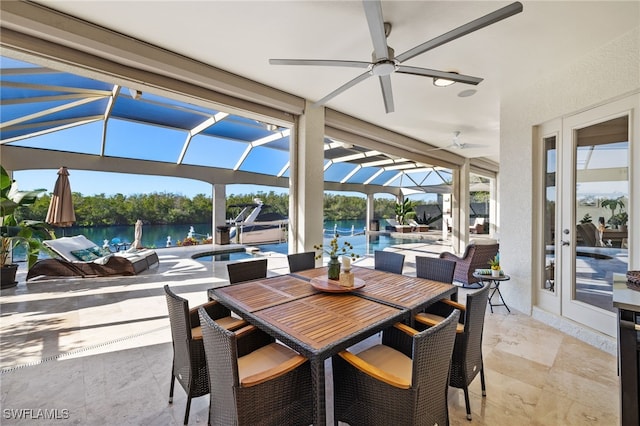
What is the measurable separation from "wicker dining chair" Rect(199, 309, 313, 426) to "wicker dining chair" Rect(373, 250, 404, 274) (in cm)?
201

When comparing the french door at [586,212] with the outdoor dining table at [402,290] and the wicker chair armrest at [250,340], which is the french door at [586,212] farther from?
the wicker chair armrest at [250,340]

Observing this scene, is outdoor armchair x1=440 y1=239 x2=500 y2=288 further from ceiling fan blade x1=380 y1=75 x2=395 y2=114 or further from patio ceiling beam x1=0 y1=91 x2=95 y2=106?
patio ceiling beam x1=0 y1=91 x2=95 y2=106

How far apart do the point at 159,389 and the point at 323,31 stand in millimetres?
3457

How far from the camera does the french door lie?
2.84 meters

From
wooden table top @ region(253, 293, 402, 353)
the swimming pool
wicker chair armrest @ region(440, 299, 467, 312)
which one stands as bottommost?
the swimming pool

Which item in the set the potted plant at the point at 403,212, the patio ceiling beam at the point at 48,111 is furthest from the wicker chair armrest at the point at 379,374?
the potted plant at the point at 403,212

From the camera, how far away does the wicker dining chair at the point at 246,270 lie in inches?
110

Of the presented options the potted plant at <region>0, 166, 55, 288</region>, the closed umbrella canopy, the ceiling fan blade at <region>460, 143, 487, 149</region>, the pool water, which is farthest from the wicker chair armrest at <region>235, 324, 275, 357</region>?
the pool water

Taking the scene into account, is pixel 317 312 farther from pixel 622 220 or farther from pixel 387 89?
pixel 622 220

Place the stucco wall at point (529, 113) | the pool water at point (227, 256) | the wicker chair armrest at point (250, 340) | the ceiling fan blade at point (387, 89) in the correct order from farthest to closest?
the pool water at point (227, 256) < the stucco wall at point (529, 113) < the ceiling fan blade at point (387, 89) < the wicker chair armrest at point (250, 340)

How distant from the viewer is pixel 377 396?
1.41m

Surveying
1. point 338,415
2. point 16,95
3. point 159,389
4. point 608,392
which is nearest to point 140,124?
point 16,95

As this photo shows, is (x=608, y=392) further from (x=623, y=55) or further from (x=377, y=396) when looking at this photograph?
(x=623, y=55)

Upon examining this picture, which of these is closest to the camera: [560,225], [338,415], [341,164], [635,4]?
[338,415]
